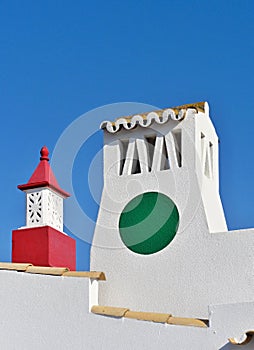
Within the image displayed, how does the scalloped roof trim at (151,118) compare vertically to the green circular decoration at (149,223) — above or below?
above

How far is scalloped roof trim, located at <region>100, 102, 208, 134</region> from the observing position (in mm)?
16297

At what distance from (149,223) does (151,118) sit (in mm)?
1937

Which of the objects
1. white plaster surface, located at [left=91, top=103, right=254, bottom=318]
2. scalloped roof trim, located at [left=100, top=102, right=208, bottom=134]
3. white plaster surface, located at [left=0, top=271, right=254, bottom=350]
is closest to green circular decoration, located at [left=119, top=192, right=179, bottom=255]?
white plaster surface, located at [left=91, top=103, right=254, bottom=318]

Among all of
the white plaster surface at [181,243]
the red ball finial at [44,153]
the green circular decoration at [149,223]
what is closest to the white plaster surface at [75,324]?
the white plaster surface at [181,243]

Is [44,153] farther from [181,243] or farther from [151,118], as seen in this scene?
[181,243]

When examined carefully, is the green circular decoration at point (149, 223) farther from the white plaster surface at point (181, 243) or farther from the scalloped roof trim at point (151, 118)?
the scalloped roof trim at point (151, 118)

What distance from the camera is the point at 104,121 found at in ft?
55.3

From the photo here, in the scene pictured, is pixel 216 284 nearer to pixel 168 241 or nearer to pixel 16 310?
pixel 168 241

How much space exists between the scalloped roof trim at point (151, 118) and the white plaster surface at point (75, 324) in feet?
11.2

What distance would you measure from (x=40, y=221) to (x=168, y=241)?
241 centimetres

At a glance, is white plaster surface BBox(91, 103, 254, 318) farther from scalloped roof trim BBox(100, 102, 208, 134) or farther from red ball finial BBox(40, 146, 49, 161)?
red ball finial BBox(40, 146, 49, 161)

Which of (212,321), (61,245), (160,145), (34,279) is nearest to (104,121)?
(160,145)

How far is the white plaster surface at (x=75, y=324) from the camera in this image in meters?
13.4

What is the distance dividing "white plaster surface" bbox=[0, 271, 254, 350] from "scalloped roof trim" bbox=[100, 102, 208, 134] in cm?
343
